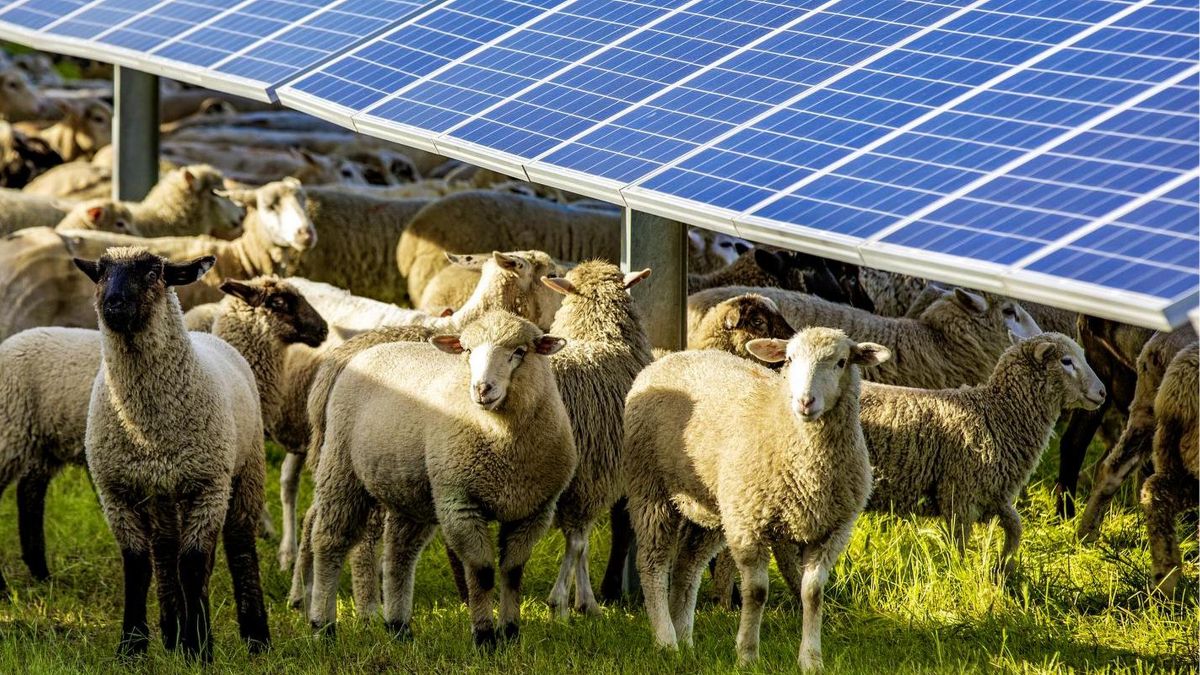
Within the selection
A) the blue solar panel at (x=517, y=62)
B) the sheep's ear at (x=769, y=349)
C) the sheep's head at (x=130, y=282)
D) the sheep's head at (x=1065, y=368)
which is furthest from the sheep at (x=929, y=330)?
the sheep's head at (x=130, y=282)

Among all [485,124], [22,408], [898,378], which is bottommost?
[898,378]

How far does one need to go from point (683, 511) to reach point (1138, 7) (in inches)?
124

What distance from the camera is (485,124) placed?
8.68m

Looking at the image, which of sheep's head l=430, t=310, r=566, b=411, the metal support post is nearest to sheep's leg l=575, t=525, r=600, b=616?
sheep's head l=430, t=310, r=566, b=411

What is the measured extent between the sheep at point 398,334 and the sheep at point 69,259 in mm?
2800

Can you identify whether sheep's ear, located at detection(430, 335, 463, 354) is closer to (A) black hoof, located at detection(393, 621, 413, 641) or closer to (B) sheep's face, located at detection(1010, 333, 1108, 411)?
(A) black hoof, located at detection(393, 621, 413, 641)

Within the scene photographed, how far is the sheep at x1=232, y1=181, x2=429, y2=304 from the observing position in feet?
53.0

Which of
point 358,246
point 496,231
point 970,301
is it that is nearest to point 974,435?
point 970,301

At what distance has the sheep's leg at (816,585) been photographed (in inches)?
297

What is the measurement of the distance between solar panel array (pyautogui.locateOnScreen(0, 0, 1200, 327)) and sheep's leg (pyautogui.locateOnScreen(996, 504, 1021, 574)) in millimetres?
2447

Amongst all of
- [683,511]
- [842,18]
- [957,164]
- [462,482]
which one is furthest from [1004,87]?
[462,482]

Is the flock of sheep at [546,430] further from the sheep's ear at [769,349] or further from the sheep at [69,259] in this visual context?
the sheep at [69,259]

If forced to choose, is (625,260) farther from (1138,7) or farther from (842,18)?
(1138,7)

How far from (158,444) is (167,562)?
1.94 ft
